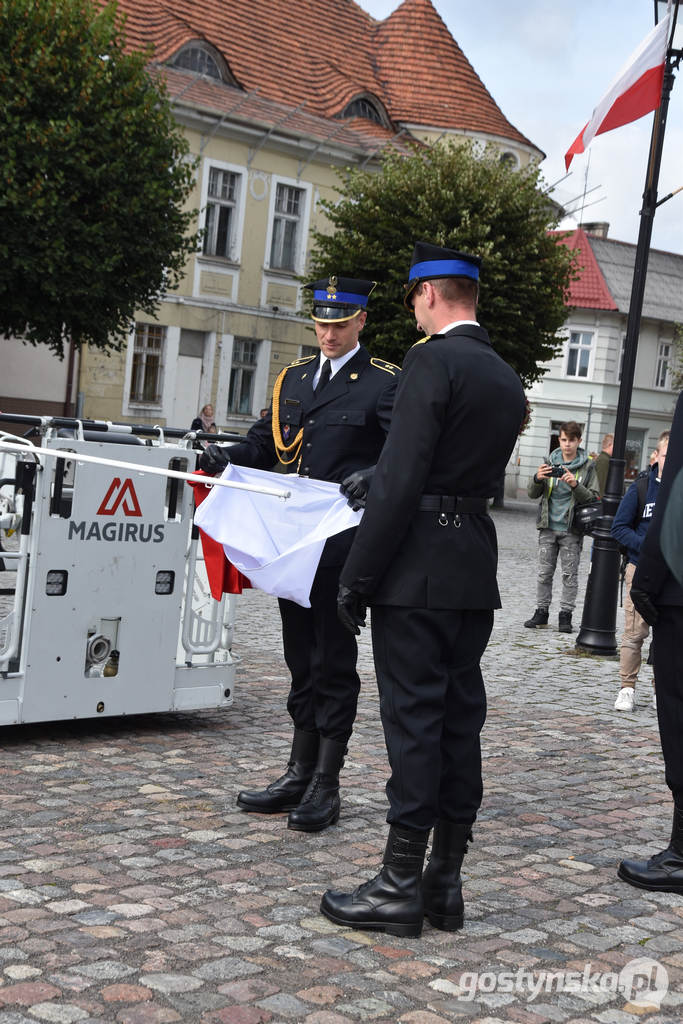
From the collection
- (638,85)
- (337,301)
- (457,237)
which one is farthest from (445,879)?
(457,237)

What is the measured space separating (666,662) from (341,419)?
1.62m

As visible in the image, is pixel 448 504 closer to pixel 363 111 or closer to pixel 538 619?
pixel 538 619

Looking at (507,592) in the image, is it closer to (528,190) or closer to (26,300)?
(26,300)

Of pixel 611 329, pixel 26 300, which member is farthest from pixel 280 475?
pixel 611 329

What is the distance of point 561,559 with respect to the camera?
42.6ft

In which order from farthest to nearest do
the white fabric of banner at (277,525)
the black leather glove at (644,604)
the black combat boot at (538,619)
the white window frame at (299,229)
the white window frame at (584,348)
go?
the white window frame at (584,348) → the white window frame at (299,229) → the black combat boot at (538,619) → the white fabric of banner at (277,525) → the black leather glove at (644,604)

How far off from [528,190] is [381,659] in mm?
29805

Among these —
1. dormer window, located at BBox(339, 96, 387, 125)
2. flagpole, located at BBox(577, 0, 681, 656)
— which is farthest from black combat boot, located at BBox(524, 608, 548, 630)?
dormer window, located at BBox(339, 96, 387, 125)

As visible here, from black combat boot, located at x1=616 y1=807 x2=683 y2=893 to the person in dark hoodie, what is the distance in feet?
7.67

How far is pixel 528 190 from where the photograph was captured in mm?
32656

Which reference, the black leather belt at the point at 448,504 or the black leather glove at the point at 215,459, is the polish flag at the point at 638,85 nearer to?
the black leather glove at the point at 215,459

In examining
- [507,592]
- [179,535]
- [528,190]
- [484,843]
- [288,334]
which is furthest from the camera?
[288,334]

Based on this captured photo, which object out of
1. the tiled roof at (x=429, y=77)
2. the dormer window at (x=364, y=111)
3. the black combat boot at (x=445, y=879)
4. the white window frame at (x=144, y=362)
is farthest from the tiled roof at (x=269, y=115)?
the black combat boot at (x=445, y=879)

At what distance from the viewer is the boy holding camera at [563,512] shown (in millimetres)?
12820
